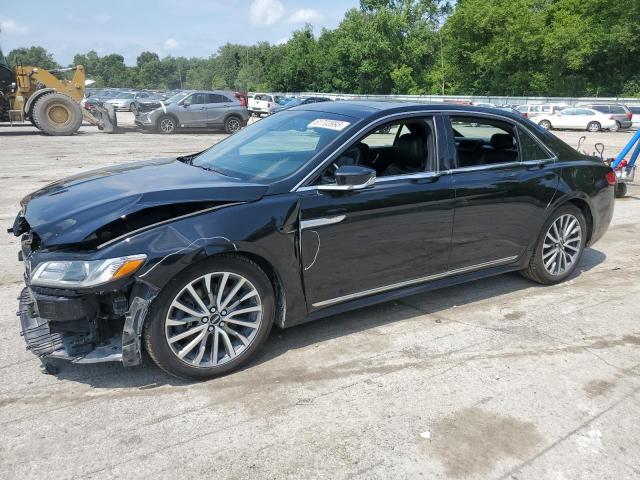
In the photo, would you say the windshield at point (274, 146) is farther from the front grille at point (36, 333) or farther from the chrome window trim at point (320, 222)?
the front grille at point (36, 333)

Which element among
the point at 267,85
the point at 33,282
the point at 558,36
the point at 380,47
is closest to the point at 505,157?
the point at 33,282

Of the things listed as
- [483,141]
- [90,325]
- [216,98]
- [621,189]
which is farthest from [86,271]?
[216,98]

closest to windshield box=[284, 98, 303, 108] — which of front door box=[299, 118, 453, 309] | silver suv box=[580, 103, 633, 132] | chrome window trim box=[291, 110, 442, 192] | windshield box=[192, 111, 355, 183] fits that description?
windshield box=[192, 111, 355, 183]

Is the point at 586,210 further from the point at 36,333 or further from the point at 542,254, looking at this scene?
the point at 36,333

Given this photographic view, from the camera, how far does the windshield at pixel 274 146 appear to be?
3.77m

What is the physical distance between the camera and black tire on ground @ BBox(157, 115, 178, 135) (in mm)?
21953

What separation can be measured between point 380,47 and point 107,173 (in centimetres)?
6367

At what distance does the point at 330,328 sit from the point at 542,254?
2162 millimetres

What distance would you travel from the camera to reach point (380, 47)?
63.3 metres

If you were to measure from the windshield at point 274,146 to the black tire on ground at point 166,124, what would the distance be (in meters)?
18.4

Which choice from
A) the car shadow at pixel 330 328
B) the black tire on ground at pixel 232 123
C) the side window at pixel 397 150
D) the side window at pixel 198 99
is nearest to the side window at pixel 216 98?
the side window at pixel 198 99

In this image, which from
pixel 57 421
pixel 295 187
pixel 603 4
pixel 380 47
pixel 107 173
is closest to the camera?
pixel 57 421

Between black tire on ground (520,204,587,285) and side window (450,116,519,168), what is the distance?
0.71 meters

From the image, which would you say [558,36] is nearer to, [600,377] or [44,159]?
[44,159]
